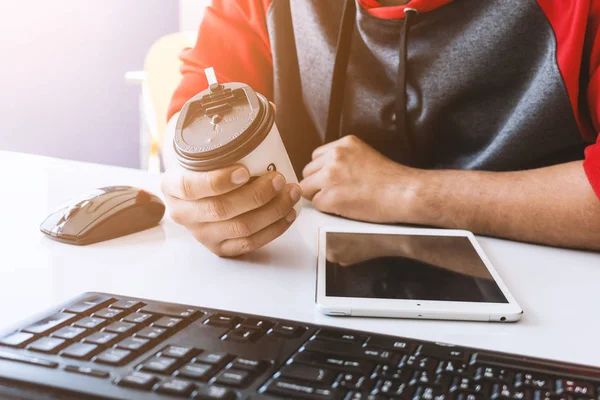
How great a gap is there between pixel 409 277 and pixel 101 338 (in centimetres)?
28

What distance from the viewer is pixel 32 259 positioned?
0.57 metres

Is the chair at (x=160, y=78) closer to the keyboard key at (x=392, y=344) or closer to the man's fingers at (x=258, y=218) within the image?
the man's fingers at (x=258, y=218)

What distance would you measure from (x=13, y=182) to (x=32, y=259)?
322 mm

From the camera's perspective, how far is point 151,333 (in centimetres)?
36

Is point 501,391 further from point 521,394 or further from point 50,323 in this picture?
point 50,323

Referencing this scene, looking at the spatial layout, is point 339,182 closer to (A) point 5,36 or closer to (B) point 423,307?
(B) point 423,307

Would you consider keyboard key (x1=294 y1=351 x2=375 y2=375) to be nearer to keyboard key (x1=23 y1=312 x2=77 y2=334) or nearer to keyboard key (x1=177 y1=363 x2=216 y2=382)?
keyboard key (x1=177 y1=363 x2=216 y2=382)

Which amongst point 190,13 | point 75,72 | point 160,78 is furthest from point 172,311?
point 190,13

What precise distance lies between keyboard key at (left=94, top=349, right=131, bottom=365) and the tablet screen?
0.19 meters

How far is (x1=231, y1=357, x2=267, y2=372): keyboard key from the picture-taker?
1.07ft

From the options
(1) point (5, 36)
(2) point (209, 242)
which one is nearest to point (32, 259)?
(2) point (209, 242)

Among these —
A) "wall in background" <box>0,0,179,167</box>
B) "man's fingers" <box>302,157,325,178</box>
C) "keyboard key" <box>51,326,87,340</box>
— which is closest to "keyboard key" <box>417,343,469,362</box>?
"keyboard key" <box>51,326,87,340</box>

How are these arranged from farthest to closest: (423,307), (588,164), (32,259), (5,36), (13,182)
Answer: (5,36) → (13,182) → (588,164) → (32,259) → (423,307)

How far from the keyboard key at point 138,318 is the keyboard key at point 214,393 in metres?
0.10
